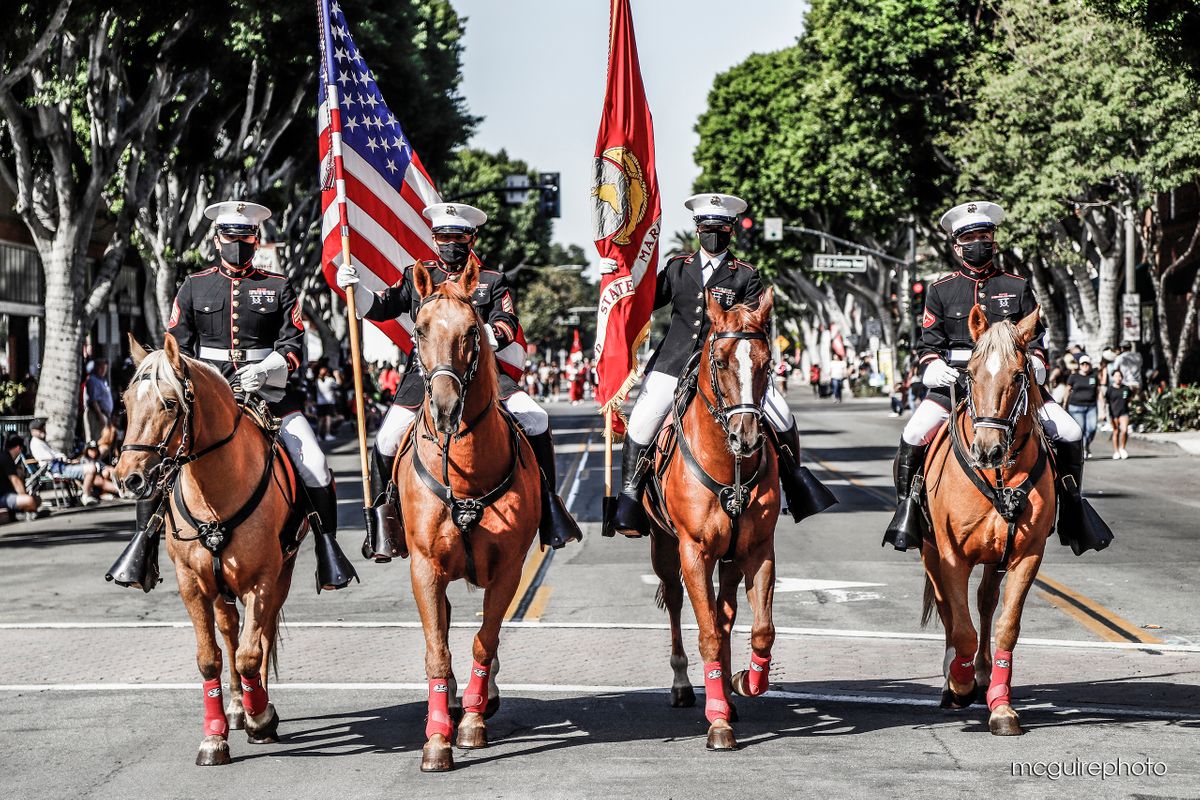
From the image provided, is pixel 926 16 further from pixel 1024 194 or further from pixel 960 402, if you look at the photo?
pixel 960 402

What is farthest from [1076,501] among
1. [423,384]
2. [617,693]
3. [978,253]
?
[423,384]

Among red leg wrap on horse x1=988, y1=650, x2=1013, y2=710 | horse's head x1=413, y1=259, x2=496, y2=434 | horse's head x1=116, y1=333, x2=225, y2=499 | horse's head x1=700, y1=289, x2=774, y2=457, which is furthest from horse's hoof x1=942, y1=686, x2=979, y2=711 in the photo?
horse's head x1=116, y1=333, x2=225, y2=499

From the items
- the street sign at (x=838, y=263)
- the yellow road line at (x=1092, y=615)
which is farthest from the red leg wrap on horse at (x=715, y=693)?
the street sign at (x=838, y=263)

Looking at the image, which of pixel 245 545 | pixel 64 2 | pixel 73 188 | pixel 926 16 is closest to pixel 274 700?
pixel 245 545

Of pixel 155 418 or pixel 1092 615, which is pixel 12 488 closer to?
pixel 1092 615

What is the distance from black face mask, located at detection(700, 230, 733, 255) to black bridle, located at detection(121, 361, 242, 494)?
3090 mm

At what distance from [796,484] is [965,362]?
1220mm

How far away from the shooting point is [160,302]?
115 feet

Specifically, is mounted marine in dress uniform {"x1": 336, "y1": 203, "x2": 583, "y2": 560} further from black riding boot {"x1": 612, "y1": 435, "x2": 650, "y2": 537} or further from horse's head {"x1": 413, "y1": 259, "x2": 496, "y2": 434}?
horse's head {"x1": 413, "y1": 259, "x2": 496, "y2": 434}

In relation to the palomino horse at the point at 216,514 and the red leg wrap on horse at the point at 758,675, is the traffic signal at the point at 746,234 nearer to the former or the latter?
the red leg wrap on horse at the point at 758,675

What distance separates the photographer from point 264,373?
28.2 ft

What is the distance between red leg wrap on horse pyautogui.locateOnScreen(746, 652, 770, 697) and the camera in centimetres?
841

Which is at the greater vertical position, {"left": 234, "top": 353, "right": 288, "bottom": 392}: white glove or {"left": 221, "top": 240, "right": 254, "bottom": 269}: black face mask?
{"left": 221, "top": 240, "right": 254, "bottom": 269}: black face mask

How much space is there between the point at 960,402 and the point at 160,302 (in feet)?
95.0
